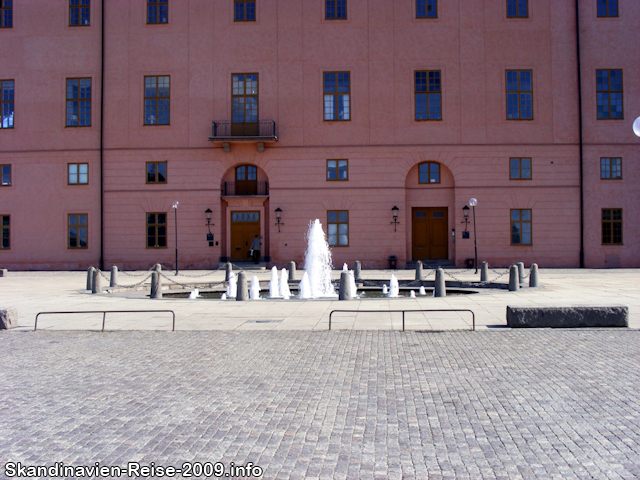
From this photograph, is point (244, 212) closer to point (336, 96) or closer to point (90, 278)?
point (336, 96)

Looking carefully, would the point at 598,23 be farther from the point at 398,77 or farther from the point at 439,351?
the point at 439,351

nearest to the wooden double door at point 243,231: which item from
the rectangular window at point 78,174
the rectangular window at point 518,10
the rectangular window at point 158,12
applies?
the rectangular window at point 78,174

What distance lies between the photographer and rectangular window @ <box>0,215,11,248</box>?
36438 millimetres

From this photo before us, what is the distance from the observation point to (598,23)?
35.0 m

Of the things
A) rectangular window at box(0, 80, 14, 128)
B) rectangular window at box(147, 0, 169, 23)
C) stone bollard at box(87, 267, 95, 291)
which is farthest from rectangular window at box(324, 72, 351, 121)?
rectangular window at box(0, 80, 14, 128)

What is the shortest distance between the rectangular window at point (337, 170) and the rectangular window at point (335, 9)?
8873mm

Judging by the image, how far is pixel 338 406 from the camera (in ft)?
19.6

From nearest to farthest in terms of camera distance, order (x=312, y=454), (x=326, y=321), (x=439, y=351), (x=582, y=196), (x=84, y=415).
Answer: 1. (x=312, y=454)
2. (x=84, y=415)
3. (x=439, y=351)
4. (x=326, y=321)
5. (x=582, y=196)

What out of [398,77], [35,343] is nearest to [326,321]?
[35,343]

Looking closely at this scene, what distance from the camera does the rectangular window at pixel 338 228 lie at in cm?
3549

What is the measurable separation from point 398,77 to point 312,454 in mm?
33178

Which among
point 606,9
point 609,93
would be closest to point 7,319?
point 609,93

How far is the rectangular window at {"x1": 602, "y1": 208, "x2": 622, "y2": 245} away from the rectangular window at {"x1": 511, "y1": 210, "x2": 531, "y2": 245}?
4497 millimetres

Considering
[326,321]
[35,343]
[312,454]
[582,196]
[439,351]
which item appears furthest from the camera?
[582,196]
